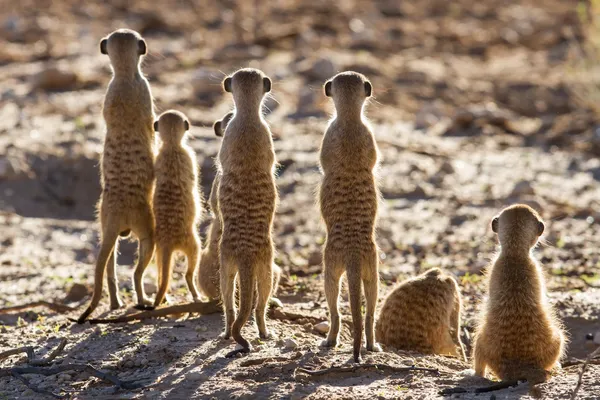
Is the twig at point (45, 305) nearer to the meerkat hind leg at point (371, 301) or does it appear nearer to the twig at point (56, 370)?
the twig at point (56, 370)

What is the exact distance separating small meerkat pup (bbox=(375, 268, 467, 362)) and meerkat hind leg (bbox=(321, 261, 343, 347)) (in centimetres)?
63

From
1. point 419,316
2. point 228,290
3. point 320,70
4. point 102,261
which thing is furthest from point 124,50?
point 320,70

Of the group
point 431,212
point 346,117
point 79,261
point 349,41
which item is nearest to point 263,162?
point 346,117

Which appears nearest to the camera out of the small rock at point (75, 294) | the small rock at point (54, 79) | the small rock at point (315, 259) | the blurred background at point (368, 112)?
the small rock at point (75, 294)

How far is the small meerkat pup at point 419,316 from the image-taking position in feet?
23.4

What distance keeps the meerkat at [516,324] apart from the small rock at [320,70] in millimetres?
10784

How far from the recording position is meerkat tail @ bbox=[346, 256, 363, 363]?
6258mm

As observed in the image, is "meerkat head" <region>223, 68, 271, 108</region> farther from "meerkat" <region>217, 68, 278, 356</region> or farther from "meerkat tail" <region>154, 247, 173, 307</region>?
"meerkat tail" <region>154, 247, 173, 307</region>

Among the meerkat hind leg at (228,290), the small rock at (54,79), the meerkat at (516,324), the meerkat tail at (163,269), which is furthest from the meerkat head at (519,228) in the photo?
the small rock at (54,79)

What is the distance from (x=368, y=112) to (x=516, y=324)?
9.60 metres

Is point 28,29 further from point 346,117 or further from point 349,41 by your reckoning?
point 346,117

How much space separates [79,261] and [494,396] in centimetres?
534

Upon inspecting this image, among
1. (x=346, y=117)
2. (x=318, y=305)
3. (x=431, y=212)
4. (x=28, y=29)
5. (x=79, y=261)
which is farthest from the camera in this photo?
(x=28, y=29)

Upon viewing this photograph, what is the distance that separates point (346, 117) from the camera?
6938 mm
